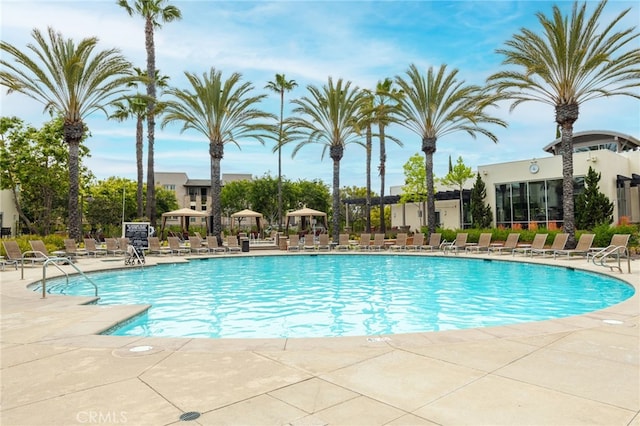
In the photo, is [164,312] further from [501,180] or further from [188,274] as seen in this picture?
[501,180]

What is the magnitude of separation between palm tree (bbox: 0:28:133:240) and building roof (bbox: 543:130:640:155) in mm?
33755

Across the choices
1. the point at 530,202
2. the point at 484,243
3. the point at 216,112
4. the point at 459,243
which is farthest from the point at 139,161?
the point at 530,202

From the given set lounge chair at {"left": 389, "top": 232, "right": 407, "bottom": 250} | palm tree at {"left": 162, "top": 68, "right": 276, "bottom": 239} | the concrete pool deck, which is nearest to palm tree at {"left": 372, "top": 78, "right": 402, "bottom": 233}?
palm tree at {"left": 162, "top": 68, "right": 276, "bottom": 239}

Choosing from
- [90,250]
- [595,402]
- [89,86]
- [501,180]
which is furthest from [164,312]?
[501,180]

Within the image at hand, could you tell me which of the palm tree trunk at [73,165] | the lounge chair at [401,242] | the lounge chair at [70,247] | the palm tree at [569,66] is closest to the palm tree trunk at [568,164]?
the palm tree at [569,66]

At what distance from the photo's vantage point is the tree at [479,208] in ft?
95.3

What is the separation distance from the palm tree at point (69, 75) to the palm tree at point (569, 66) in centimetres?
1844

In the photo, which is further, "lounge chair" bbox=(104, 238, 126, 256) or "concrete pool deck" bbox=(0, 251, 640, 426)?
"lounge chair" bbox=(104, 238, 126, 256)

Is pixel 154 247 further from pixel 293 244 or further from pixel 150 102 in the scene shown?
pixel 150 102

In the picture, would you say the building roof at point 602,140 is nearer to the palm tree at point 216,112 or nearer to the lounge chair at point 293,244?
the lounge chair at point 293,244

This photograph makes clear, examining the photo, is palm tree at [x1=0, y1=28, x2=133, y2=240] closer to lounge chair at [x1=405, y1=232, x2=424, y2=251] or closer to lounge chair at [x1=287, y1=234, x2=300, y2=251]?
lounge chair at [x1=287, y1=234, x2=300, y2=251]

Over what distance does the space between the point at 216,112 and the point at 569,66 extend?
19.0 m

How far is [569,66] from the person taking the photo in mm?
18797

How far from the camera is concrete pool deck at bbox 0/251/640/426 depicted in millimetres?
3131
